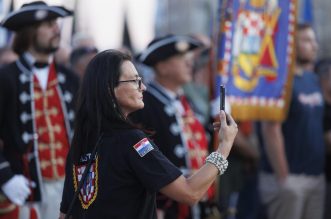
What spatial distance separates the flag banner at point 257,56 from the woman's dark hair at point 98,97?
2.74 metres

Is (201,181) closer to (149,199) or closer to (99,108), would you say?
(149,199)

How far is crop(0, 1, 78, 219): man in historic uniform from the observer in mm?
5781

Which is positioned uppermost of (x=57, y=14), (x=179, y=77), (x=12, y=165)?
(x=57, y=14)

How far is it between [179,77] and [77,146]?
2.36 metres

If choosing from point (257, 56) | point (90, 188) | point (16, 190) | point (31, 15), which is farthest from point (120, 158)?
point (257, 56)

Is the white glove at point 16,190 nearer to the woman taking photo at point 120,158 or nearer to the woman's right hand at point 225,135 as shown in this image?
the woman taking photo at point 120,158

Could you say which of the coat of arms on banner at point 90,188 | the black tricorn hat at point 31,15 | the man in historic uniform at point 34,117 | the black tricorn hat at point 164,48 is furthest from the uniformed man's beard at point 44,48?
the coat of arms on banner at point 90,188

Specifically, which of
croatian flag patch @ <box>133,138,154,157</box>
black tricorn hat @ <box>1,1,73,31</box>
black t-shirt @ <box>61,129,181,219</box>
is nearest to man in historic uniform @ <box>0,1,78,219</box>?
black tricorn hat @ <box>1,1,73,31</box>

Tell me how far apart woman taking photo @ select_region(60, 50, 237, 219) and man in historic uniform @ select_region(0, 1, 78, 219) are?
151 cm

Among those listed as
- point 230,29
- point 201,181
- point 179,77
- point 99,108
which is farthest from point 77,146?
point 230,29

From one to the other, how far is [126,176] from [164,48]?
104 inches

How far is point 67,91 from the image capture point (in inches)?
240

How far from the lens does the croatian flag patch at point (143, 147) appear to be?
4.07 meters

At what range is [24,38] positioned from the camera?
6062mm
